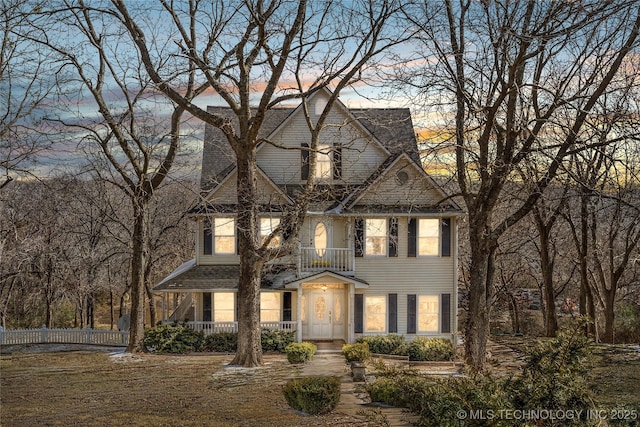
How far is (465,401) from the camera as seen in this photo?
8.97 metres

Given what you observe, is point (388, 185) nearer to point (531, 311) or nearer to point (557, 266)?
point (557, 266)

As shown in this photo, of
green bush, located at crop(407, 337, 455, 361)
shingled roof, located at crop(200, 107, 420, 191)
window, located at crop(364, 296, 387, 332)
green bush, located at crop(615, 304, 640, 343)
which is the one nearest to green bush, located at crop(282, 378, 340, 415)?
green bush, located at crop(407, 337, 455, 361)

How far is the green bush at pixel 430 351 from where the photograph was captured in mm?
25422

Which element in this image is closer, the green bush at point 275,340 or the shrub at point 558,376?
the shrub at point 558,376

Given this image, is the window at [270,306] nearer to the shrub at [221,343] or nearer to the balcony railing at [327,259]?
the balcony railing at [327,259]

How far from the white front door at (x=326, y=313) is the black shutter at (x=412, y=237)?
351 centimetres

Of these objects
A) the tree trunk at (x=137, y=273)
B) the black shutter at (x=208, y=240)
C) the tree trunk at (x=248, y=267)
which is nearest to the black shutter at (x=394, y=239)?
the black shutter at (x=208, y=240)

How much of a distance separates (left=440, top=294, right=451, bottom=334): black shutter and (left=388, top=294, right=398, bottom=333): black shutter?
1.94 meters

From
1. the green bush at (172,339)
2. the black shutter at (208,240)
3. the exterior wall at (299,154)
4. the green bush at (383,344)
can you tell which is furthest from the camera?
the exterior wall at (299,154)

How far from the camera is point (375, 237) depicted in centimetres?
2831

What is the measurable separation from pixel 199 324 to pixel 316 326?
4942 mm

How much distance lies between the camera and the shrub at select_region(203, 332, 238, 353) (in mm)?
26078

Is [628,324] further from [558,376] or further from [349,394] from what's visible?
[558,376]

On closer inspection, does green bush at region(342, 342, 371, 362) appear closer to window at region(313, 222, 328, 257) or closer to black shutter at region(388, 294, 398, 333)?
black shutter at region(388, 294, 398, 333)
